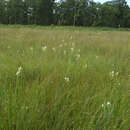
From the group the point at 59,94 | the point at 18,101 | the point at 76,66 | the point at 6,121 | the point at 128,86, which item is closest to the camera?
the point at 6,121

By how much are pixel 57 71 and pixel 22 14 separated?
39583 millimetres

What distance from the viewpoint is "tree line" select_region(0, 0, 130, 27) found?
36.1 m

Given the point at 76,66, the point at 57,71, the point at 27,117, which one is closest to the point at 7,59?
the point at 57,71

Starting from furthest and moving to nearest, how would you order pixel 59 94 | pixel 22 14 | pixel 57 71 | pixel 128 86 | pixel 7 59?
pixel 22 14 < pixel 7 59 < pixel 57 71 < pixel 128 86 < pixel 59 94

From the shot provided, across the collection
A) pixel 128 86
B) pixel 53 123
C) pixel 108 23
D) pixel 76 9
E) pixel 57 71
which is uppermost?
pixel 76 9

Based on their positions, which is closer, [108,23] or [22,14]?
[22,14]

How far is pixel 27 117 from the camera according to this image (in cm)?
86

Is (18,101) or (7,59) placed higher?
(7,59)

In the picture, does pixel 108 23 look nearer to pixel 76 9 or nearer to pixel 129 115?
pixel 76 9

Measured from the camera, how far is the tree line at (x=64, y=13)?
36.1 meters

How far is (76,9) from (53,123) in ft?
147

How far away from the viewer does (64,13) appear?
4119 cm

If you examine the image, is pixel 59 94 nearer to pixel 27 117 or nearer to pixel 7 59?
pixel 27 117

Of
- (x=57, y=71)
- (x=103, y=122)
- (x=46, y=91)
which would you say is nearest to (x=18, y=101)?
(x=46, y=91)
